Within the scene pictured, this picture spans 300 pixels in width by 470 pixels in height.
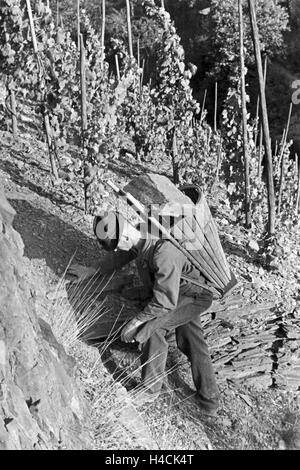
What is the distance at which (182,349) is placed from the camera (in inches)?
188

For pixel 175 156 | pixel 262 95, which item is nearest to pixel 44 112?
pixel 175 156

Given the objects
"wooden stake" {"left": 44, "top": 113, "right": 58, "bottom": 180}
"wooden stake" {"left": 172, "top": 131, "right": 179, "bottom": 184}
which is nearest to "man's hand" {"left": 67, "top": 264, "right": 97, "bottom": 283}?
"wooden stake" {"left": 44, "top": 113, "right": 58, "bottom": 180}

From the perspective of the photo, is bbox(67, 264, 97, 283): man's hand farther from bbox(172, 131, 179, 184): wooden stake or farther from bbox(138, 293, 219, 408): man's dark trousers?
bbox(172, 131, 179, 184): wooden stake

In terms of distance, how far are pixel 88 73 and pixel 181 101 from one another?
3.84 ft

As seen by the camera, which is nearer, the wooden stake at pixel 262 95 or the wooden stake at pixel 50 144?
the wooden stake at pixel 262 95

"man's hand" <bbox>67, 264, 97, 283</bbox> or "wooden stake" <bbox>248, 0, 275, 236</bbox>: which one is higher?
"wooden stake" <bbox>248, 0, 275, 236</bbox>

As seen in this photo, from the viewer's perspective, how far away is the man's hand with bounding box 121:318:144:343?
4594 millimetres

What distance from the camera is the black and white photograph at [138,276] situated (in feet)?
12.7

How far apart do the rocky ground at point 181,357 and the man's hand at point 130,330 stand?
24 centimetres

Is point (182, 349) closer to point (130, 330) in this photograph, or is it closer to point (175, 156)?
point (130, 330)

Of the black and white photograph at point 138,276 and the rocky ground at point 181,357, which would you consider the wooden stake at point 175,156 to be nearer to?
the black and white photograph at point 138,276

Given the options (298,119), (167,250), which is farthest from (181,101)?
(298,119)

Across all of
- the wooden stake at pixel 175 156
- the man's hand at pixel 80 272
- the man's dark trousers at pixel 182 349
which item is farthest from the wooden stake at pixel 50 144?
the man's dark trousers at pixel 182 349

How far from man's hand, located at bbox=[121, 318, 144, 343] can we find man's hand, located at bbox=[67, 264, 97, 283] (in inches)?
32.5
